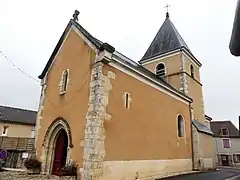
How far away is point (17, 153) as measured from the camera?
11859mm

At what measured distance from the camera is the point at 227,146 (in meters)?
31.8

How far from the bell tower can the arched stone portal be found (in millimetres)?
10545

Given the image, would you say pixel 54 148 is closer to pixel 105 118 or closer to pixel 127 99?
pixel 105 118

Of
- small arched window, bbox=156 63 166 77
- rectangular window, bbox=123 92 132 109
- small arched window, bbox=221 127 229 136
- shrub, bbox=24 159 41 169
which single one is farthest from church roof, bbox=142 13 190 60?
small arched window, bbox=221 127 229 136

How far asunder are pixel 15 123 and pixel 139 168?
20379 millimetres

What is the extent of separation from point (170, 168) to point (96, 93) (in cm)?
681

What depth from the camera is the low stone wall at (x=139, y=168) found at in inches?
327

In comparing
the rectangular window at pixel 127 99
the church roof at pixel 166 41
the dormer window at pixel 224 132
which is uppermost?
the church roof at pixel 166 41

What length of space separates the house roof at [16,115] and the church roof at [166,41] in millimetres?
16557

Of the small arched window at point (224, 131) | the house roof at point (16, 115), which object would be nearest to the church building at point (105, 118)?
the house roof at point (16, 115)

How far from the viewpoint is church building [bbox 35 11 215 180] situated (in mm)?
8375

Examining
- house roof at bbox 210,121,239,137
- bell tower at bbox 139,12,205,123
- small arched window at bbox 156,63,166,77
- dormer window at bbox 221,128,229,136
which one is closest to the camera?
bell tower at bbox 139,12,205,123

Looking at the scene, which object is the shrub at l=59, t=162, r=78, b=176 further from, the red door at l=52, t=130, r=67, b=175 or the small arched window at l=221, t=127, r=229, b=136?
the small arched window at l=221, t=127, r=229, b=136

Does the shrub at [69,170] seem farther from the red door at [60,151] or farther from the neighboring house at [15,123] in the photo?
the neighboring house at [15,123]
